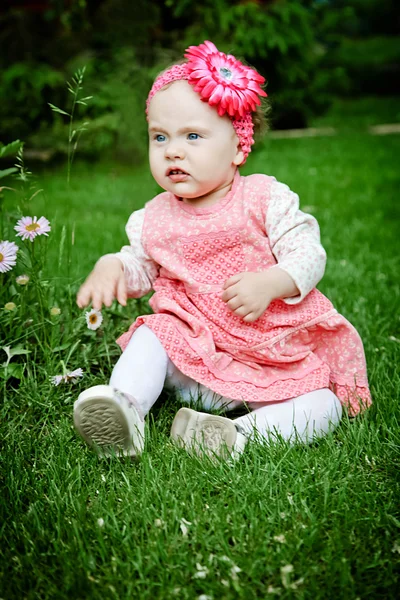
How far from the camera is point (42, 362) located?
2430 mm

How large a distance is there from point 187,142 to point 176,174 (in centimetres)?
10

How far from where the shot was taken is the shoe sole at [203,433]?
6.39ft

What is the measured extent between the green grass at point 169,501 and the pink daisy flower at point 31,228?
0.24 meters

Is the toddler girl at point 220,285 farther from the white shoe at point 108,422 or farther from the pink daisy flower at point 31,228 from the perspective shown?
the pink daisy flower at point 31,228

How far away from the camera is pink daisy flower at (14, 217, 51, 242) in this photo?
2.22 m

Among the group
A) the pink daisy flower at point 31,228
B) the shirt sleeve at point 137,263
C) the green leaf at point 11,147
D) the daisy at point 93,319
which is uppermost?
the green leaf at point 11,147

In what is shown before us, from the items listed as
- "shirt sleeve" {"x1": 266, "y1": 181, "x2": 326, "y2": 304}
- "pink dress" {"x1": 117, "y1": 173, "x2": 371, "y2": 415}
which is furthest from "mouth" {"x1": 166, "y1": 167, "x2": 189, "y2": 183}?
"shirt sleeve" {"x1": 266, "y1": 181, "x2": 326, "y2": 304}

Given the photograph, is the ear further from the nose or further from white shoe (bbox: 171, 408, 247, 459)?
white shoe (bbox: 171, 408, 247, 459)

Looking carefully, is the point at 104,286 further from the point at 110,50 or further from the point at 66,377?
the point at 110,50

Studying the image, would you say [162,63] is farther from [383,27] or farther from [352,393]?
[383,27]

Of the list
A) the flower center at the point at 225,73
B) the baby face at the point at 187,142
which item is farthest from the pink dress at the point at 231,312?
the flower center at the point at 225,73

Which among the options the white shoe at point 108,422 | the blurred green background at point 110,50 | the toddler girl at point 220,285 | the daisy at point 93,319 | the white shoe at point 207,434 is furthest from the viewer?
the blurred green background at point 110,50

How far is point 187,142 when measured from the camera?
6.87 ft

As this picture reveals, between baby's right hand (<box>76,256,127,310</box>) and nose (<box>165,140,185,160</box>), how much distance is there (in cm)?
35
